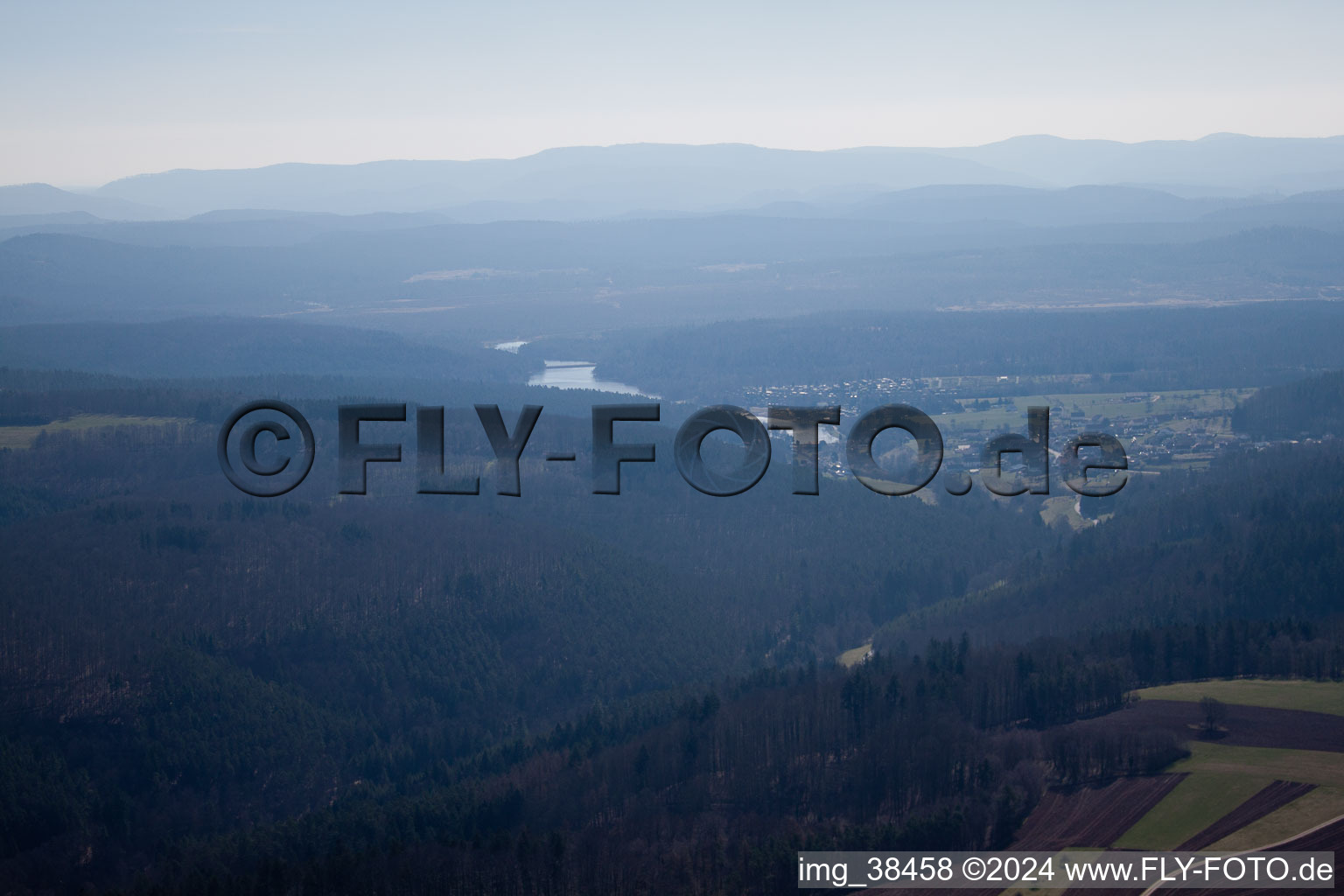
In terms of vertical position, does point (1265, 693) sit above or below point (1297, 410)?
below

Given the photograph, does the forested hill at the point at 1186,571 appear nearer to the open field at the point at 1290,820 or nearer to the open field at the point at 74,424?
the open field at the point at 1290,820

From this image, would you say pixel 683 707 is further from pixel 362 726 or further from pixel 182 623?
pixel 182 623

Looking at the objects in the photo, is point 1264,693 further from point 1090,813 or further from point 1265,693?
point 1090,813

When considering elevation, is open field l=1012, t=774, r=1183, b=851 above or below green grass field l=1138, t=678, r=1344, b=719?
below

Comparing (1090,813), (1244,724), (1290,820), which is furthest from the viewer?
(1244,724)

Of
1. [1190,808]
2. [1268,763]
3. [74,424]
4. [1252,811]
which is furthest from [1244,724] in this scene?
[74,424]

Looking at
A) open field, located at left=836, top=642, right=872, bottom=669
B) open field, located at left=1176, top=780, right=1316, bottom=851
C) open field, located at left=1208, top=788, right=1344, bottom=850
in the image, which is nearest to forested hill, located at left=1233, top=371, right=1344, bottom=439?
open field, located at left=836, top=642, right=872, bottom=669

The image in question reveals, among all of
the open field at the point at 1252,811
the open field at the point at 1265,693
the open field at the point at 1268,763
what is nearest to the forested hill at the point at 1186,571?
the open field at the point at 1265,693

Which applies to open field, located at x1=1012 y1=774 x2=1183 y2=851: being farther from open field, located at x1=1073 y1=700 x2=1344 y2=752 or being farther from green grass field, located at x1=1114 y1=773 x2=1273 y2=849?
open field, located at x1=1073 y1=700 x2=1344 y2=752
